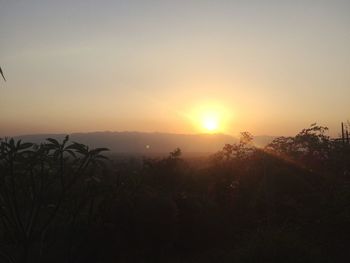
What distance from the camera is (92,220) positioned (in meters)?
12.6

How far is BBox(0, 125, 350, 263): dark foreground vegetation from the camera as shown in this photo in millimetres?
10547

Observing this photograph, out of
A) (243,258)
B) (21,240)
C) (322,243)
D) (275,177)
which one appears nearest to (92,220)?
(21,240)

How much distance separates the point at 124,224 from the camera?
12.4 meters

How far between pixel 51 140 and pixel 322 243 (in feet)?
21.0

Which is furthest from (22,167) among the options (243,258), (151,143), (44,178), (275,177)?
(151,143)

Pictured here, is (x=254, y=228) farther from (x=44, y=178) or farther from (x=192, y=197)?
(x=44, y=178)

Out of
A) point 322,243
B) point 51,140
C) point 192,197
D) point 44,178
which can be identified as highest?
point 51,140

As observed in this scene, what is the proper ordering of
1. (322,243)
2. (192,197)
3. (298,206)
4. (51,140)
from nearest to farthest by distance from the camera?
1. (51,140)
2. (322,243)
3. (192,197)
4. (298,206)

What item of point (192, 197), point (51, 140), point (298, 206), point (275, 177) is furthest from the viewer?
point (275, 177)

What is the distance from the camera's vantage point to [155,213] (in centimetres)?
1233

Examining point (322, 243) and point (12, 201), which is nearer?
point (12, 201)

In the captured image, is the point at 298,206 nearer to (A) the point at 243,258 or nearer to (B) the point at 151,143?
(A) the point at 243,258

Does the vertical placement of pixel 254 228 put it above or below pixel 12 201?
below

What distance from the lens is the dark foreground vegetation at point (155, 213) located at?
34.6 ft
